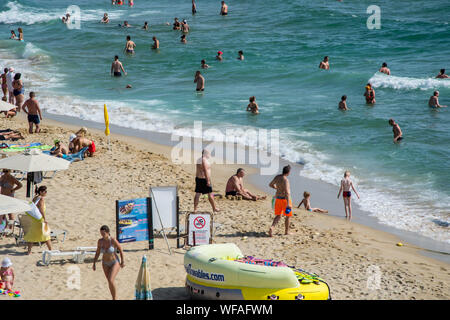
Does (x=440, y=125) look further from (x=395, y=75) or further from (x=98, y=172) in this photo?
(x=98, y=172)

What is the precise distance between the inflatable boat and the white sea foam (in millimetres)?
17229

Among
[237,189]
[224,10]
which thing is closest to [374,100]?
[237,189]

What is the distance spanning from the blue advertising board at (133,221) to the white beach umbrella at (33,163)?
181 centimetres

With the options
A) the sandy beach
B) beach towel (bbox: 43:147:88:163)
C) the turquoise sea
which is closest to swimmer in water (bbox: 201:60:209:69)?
the turquoise sea

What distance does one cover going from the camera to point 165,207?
32.9 feet

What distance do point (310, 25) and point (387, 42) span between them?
6156 mm

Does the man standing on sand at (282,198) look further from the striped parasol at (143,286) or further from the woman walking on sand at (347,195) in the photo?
the striped parasol at (143,286)

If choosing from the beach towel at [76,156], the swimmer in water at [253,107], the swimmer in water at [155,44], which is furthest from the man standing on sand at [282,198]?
the swimmer in water at [155,44]

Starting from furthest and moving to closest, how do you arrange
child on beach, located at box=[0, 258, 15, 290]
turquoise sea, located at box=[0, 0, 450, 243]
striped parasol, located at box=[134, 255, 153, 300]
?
turquoise sea, located at box=[0, 0, 450, 243]
child on beach, located at box=[0, 258, 15, 290]
striped parasol, located at box=[134, 255, 153, 300]

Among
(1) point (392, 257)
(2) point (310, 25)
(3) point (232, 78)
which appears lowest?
(1) point (392, 257)

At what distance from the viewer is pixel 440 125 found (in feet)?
62.2

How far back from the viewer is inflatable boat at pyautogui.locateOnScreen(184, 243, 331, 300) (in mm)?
7582

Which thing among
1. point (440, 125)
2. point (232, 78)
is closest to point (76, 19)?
point (232, 78)

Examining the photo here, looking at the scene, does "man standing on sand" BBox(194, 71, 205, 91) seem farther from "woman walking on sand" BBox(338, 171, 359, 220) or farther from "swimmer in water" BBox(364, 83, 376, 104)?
"woman walking on sand" BBox(338, 171, 359, 220)
